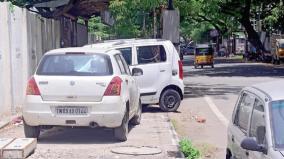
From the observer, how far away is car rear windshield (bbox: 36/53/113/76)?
11.7 m

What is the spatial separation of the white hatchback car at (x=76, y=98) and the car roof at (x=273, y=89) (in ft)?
14.2

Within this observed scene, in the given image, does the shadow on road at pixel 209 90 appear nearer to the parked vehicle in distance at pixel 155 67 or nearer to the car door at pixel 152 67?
the parked vehicle in distance at pixel 155 67

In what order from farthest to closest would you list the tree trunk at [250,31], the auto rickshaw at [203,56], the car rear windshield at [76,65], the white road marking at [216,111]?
the tree trunk at [250,31]
the auto rickshaw at [203,56]
the white road marking at [216,111]
the car rear windshield at [76,65]

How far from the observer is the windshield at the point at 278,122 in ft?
20.2

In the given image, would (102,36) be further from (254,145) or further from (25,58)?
(254,145)

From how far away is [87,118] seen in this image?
11406 mm

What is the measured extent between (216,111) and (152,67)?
250 cm

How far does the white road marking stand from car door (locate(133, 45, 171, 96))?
166 centimetres

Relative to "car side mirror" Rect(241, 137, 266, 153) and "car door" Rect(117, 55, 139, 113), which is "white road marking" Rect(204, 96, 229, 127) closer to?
"car door" Rect(117, 55, 139, 113)

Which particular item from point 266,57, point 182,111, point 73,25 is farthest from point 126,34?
point 266,57

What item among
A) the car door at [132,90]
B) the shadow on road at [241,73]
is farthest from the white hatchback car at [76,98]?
the shadow on road at [241,73]

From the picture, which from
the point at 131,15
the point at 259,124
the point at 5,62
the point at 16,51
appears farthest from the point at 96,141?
the point at 131,15

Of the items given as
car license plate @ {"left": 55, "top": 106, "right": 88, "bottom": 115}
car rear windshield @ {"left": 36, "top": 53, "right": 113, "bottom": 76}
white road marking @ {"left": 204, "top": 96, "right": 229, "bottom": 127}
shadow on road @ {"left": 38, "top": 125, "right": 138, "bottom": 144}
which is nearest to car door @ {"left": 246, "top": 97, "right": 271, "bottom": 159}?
car license plate @ {"left": 55, "top": 106, "right": 88, "bottom": 115}

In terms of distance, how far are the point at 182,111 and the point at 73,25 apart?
1216 cm
